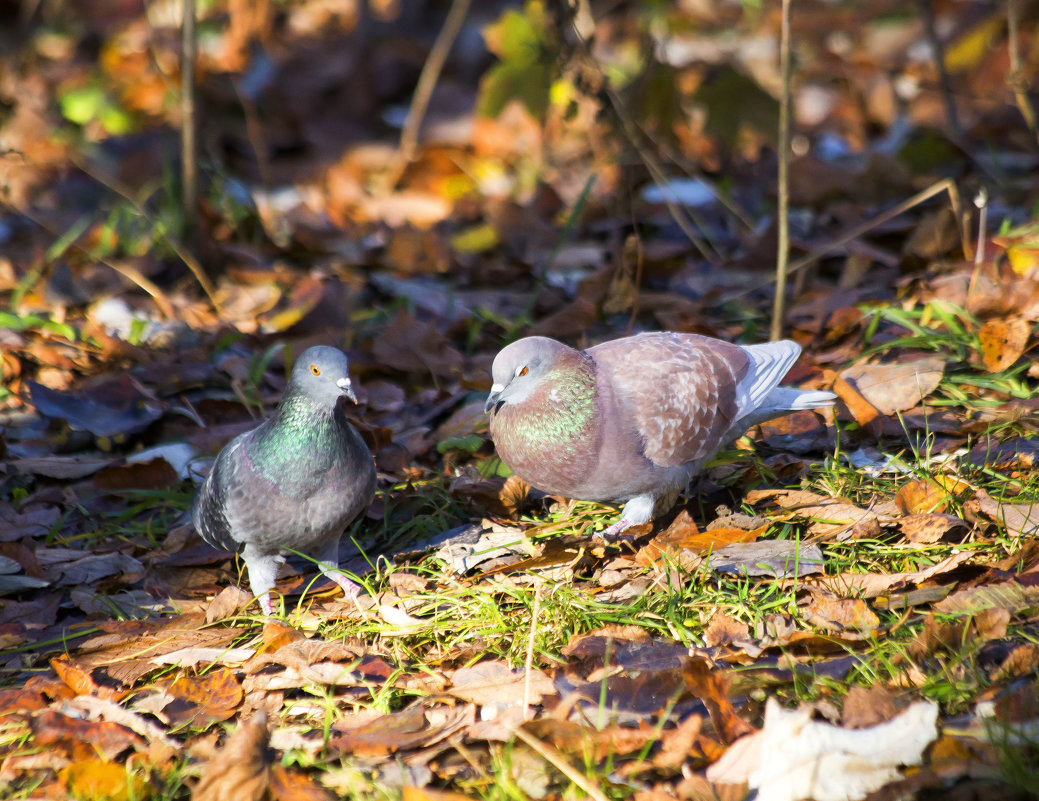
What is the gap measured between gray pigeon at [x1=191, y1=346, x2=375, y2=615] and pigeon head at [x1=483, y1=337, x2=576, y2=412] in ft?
1.50

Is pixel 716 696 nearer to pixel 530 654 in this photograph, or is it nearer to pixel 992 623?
pixel 530 654

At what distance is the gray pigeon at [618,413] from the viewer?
9.86 ft

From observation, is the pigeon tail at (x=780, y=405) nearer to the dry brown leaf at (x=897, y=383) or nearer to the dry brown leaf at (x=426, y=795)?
the dry brown leaf at (x=897, y=383)

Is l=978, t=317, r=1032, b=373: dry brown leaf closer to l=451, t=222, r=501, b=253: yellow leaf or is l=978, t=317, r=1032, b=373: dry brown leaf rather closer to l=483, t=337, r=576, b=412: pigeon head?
l=483, t=337, r=576, b=412: pigeon head

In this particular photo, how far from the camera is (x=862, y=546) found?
2.86m

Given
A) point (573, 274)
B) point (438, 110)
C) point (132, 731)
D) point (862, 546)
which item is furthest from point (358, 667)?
point (438, 110)

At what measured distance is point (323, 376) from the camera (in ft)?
10.1

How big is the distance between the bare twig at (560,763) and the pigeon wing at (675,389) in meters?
1.14

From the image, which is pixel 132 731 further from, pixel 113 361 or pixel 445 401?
pixel 113 361

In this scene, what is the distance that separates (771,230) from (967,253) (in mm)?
960

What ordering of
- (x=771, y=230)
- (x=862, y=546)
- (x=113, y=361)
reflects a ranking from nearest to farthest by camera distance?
(x=862, y=546) < (x=113, y=361) < (x=771, y=230)

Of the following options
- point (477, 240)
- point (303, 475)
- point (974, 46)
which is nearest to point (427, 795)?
point (303, 475)

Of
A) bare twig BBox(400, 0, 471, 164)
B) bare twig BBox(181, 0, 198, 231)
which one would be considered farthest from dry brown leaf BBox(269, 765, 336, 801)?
bare twig BBox(400, 0, 471, 164)

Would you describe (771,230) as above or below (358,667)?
above
